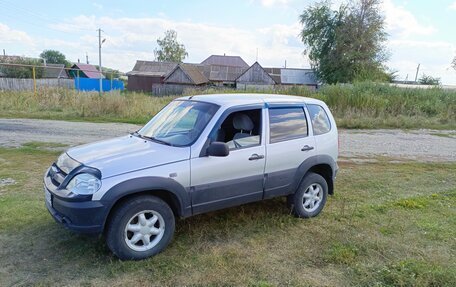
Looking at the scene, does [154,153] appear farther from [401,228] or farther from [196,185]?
[401,228]

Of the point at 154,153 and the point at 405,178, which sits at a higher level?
the point at 154,153

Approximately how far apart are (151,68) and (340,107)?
41.4m

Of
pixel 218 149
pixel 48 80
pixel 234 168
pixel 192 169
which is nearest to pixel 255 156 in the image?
pixel 234 168

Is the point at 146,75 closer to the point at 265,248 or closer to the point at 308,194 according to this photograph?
the point at 308,194

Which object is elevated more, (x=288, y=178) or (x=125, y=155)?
(x=125, y=155)

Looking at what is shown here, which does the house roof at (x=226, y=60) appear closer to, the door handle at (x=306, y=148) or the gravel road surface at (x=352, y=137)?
the gravel road surface at (x=352, y=137)

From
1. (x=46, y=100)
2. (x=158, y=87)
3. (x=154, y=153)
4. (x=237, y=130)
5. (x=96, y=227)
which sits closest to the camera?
(x=96, y=227)

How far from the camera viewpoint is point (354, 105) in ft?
56.7

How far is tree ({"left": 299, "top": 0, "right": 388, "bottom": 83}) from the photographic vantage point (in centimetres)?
3856

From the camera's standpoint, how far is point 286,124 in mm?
4379

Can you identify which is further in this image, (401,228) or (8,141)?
(8,141)

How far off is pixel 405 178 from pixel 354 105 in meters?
11.3

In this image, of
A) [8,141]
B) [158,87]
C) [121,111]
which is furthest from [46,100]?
[158,87]

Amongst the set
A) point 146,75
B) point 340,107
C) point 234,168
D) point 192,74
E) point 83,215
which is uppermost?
point 192,74
